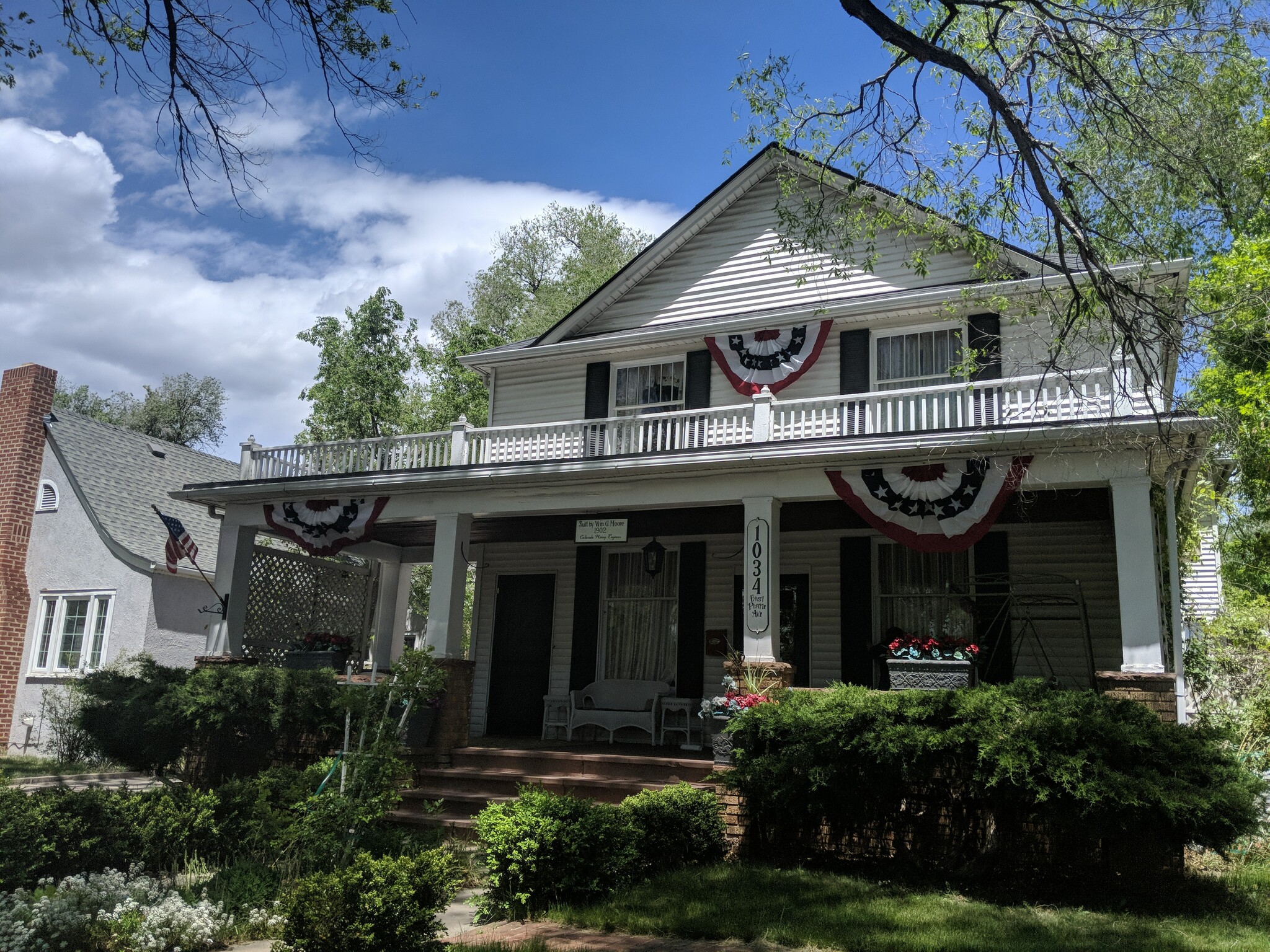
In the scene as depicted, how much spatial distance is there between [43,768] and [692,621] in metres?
10.3

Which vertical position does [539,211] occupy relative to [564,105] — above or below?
above

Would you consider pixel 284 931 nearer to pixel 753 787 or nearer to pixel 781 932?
pixel 781 932

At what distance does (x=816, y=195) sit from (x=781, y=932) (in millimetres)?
11212

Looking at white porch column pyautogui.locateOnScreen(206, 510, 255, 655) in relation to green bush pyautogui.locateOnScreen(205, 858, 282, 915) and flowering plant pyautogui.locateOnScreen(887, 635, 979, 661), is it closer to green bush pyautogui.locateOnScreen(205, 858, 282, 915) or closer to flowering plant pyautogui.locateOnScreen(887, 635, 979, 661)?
green bush pyautogui.locateOnScreen(205, 858, 282, 915)

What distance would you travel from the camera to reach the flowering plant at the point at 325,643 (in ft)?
47.9

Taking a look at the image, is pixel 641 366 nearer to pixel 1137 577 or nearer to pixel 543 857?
pixel 1137 577

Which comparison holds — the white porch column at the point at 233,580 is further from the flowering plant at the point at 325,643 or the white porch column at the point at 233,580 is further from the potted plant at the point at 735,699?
the potted plant at the point at 735,699

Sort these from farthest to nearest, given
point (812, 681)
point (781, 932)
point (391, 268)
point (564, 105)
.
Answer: point (391, 268), point (812, 681), point (564, 105), point (781, 932)

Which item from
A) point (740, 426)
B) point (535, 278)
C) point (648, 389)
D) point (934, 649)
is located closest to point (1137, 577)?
point (934, 649)

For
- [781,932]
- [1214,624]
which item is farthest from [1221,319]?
[1214,624]

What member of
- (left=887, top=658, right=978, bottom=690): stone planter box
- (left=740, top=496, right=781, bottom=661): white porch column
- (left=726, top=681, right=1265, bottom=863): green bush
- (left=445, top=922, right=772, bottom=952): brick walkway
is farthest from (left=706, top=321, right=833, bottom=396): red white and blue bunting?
(left=445, top=922, right=772, bottom=952): brick walkway

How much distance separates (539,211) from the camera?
36.2 m

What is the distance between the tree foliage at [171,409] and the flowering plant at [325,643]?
30.2m

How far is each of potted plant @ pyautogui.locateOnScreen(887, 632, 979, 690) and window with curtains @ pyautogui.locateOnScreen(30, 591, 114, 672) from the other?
14750 millimetres
